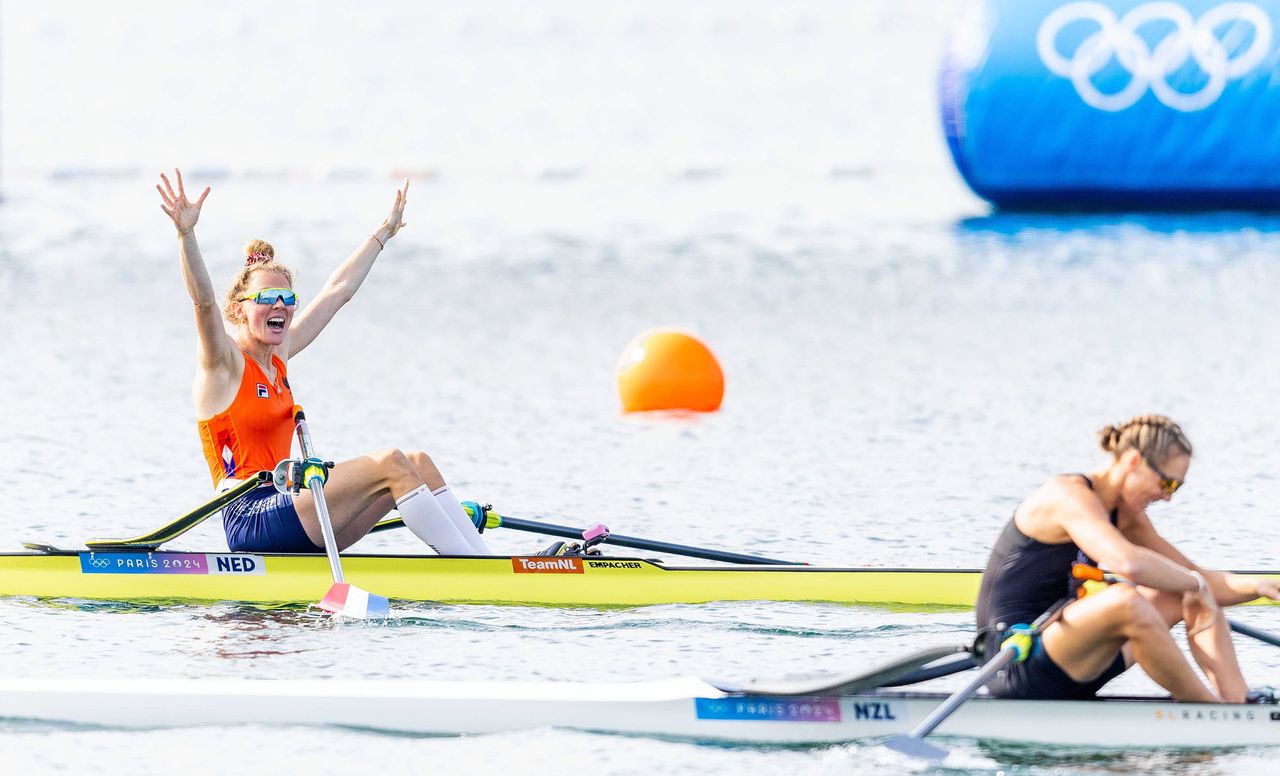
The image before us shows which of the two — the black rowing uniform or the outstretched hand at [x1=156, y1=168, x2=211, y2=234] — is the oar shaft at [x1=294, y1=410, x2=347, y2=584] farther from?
the black rowing uniform

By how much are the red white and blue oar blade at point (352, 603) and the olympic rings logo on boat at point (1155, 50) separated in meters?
12.9

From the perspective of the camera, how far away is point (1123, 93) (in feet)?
62.8

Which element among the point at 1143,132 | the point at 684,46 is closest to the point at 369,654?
the point at 1143,132

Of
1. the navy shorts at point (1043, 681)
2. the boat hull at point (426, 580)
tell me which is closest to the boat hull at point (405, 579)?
the boat hull at point (426, 580)

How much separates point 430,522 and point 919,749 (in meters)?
2.60

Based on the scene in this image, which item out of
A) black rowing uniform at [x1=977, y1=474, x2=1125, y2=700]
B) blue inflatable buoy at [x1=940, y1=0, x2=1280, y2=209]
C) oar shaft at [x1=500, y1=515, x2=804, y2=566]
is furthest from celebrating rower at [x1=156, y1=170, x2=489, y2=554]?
blue inflatable buoy at [x1=940, y1=0, x2=1280, y2=209]

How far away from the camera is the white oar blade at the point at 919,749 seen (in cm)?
603

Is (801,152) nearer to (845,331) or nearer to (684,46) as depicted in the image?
(845,331)

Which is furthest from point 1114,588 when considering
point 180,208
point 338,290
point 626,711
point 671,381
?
point 671,381

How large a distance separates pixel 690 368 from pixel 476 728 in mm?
6375

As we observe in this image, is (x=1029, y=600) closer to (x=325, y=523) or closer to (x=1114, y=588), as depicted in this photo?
(x=1114, y=588)

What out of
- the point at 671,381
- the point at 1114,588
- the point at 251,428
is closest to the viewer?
the point at 1114,588

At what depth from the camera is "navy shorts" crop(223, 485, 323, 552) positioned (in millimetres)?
7918

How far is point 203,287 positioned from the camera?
7355 millimetres
